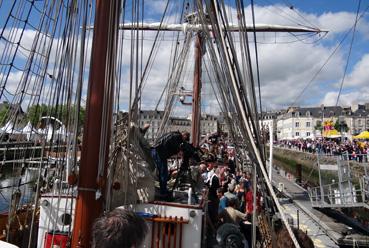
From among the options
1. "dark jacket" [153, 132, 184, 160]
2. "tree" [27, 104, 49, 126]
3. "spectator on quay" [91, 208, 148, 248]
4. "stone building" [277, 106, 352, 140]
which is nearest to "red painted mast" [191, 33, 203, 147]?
"tree" [27, 104, 49, 126]

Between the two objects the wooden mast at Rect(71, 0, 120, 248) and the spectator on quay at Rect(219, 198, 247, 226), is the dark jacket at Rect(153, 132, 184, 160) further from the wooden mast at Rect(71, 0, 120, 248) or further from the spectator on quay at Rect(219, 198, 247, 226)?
the spectator on quay at Rect(219, 198, 247, 226)

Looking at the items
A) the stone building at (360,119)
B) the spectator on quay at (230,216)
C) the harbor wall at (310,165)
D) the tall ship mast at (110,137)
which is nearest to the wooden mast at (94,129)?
the tall ship mast at (110,137)

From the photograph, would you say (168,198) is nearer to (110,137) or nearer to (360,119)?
(110,137)

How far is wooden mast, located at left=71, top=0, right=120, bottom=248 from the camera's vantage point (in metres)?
3.59

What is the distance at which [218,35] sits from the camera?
407cm

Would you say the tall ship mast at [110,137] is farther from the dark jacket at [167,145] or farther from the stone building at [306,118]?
the stone building at [306,118]

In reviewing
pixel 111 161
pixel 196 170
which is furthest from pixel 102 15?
pixel 196 170

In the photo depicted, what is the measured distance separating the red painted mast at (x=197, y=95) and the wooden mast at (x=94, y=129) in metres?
13.5

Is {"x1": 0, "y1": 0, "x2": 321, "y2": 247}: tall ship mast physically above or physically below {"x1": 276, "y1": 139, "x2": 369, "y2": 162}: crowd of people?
below

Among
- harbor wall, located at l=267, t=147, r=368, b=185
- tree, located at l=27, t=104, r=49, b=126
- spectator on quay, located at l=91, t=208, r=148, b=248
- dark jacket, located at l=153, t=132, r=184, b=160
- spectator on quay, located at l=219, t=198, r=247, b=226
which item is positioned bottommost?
spectator on quay, located at l=219, t=198, r=247, b=226

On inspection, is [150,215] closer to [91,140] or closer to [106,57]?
[91,140]

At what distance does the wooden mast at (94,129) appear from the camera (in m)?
3.59

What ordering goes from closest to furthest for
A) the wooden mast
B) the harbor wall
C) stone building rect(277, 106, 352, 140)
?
the wooden mast < the harbor wall < stone building rect(277, 106, 352, 140)

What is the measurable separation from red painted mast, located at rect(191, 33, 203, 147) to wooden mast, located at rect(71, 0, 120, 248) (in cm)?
1345
